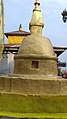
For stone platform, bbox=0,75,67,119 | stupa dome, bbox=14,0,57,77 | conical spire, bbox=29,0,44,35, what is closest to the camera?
Result: stone platform, bbox=0,75,67,119

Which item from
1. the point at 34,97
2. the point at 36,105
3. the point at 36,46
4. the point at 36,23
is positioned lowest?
the point at 36,105

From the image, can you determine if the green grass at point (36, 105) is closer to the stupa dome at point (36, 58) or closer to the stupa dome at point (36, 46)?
the stupa dome at point (36, 58)

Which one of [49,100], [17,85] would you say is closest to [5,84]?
[17,85]

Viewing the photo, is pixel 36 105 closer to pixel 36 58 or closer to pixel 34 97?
pixel 34 97

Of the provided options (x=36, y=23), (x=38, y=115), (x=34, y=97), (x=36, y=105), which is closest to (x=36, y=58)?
(x=36, y=23)

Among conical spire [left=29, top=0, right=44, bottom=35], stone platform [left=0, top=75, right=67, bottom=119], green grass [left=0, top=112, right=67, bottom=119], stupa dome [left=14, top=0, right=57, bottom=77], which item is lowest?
green grass [left=0, top=112, right=67, bottom=119]

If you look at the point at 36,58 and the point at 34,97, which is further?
the point at 36,58

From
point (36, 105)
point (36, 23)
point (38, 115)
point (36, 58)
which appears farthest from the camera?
point (36, 23)

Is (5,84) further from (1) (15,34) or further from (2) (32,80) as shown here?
(1) (15,34)

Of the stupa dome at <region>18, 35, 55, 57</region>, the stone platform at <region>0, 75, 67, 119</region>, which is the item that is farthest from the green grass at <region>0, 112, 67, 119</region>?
the stupa dome at <region>18, 35, 55, 57</region>

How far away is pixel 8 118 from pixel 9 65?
1629 cm

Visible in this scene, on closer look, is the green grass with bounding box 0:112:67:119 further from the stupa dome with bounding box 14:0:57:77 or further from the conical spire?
the conical spire

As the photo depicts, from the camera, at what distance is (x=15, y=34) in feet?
90.2

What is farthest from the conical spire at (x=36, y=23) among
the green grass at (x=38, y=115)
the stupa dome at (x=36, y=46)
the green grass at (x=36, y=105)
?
the green grass at (x=38, y=115)
